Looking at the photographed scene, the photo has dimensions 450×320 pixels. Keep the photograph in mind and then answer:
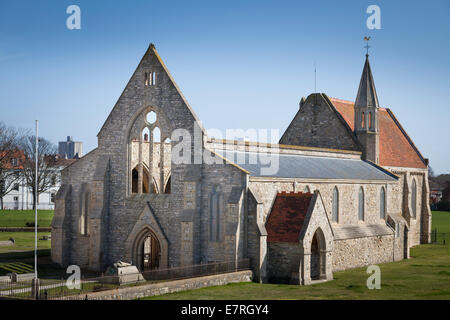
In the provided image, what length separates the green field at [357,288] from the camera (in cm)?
3012

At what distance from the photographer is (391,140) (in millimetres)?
61812

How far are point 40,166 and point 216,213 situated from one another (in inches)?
2396

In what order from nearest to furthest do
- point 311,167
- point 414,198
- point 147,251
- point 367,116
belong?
1. point 311,167
2. point 147,251
3. point 367,116
4. point 414,198

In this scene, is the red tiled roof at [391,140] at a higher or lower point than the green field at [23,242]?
higher

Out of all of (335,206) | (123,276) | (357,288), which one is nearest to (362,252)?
(335,206)

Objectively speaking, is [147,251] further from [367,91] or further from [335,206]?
[367,91]

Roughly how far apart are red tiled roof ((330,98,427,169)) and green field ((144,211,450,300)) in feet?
53.2

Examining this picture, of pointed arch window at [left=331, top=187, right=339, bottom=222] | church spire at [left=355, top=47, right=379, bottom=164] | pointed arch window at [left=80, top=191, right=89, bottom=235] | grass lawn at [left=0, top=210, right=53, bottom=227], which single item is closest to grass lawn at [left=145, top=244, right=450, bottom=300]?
pointed arch window at [left=331, top=187, right=339, bottom=222]

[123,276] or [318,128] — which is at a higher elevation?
[318,128]

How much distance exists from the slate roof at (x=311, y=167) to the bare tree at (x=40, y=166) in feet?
164

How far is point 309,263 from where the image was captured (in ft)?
116

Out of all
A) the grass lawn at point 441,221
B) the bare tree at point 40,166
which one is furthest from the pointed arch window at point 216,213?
the bare tree at point 40,166

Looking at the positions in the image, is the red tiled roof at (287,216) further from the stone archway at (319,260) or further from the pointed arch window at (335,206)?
the pointed arch window at (335,206)
